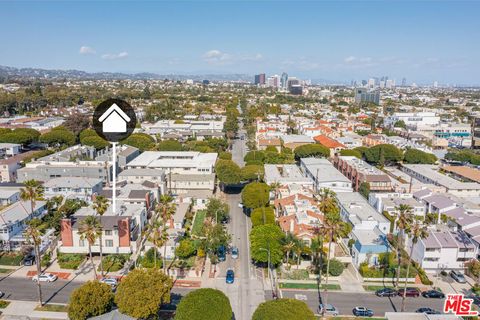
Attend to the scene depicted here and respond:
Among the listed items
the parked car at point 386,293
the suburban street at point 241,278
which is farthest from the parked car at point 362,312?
the suburban street at point 241,278

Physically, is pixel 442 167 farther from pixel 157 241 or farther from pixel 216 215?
pixel 157 241

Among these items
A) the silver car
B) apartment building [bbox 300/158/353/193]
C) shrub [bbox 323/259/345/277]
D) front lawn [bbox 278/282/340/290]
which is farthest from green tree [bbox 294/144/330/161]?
the silver car

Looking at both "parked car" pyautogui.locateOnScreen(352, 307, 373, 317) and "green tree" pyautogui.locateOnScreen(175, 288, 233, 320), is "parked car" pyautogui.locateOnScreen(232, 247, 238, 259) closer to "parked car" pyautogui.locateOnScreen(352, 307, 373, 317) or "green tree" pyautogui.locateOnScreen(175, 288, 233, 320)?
"green tree" pyautogui.locateOnScreen(175, 288, 233, 320)

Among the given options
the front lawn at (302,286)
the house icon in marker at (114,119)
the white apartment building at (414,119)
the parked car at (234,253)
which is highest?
the house icon in marker at (114,119)

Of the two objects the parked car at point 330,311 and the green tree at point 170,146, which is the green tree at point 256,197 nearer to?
the parked car at point 330,311

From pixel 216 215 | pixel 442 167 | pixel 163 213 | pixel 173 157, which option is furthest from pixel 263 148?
pixel 163 213

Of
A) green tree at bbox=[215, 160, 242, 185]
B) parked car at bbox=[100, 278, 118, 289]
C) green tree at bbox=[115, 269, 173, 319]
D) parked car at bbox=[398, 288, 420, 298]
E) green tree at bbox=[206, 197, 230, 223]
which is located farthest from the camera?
green tree at bbox=[215, 160, 242, 185]
